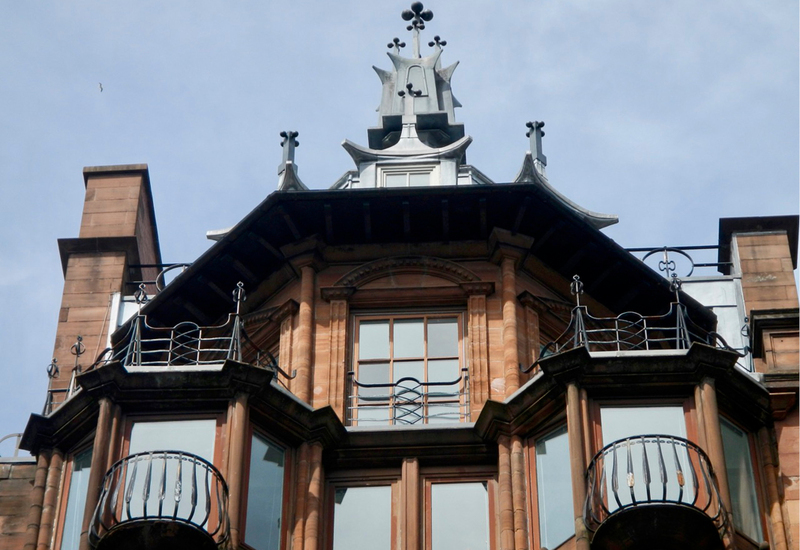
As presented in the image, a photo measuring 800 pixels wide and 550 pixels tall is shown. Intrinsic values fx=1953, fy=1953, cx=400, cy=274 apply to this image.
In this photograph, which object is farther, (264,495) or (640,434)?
(264,495)

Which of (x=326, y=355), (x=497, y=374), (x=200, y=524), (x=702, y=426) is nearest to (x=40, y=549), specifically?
(x=200, y=524)

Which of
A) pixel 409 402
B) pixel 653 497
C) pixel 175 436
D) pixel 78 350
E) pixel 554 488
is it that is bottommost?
pixel 653 497

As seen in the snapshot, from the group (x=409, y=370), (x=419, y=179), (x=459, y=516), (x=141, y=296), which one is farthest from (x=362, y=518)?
(x=419, y=179)

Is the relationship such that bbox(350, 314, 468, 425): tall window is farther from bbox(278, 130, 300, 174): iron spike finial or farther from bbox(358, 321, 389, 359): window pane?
bbox(278, 130, 300, 174): iron spike finial

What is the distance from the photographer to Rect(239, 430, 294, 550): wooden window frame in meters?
26.4

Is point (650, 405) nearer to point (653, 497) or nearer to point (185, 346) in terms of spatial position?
point (653, 497)

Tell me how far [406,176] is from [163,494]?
968cm

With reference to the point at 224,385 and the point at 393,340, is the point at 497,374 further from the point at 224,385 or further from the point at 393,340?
the point at 224,385

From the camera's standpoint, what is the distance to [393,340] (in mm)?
30188

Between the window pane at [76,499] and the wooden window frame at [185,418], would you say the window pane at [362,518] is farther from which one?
the window pane at [76,499]

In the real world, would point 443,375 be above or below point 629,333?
below

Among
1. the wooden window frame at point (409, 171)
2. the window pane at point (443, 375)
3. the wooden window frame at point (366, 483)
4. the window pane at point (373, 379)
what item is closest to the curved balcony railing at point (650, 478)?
the wooden window frame at point (366, 483)

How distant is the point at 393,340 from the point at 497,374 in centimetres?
188

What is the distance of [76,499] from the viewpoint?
27953 millimetres
